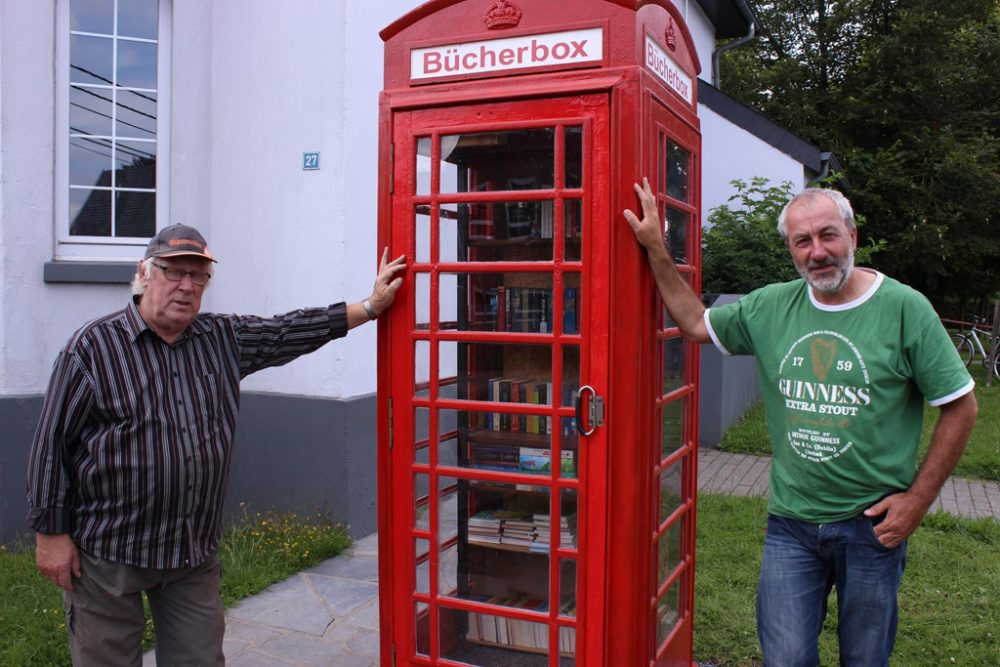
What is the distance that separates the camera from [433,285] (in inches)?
124

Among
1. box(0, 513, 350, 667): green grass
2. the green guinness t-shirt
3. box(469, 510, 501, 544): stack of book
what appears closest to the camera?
the green guinness t-shirt

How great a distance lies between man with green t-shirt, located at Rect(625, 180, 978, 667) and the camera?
8.62ft

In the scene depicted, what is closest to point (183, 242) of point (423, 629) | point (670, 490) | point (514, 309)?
point (514, 309)

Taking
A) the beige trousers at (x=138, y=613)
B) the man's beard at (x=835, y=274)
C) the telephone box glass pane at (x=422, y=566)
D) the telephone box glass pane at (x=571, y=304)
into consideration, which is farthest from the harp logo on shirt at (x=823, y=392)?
the beige trousers at (x=138, y=613)

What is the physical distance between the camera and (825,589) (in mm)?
2867

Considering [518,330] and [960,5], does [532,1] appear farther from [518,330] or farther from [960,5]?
[960,5]

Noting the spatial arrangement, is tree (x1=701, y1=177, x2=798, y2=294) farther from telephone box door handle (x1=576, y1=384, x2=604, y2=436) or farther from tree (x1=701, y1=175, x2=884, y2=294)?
telephone box door handle (x1=576, y1=384, x2=604, y2=436)

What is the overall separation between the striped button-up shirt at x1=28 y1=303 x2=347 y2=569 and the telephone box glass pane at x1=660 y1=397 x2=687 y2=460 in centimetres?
163

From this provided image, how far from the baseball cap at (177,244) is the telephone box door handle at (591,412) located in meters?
1.41

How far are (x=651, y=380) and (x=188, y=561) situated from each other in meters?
1.72

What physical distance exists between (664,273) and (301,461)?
3.52 meters

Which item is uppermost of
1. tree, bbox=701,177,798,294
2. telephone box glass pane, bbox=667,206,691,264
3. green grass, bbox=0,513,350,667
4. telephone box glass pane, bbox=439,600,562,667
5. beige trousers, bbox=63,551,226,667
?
tree, bbox=701,177,798,294

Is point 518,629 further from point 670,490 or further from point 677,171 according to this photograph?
point 677,171

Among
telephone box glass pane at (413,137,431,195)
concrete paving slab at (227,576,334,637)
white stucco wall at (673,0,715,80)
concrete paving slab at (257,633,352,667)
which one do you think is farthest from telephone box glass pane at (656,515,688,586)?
white stucco wall at (673,0,715,80)
